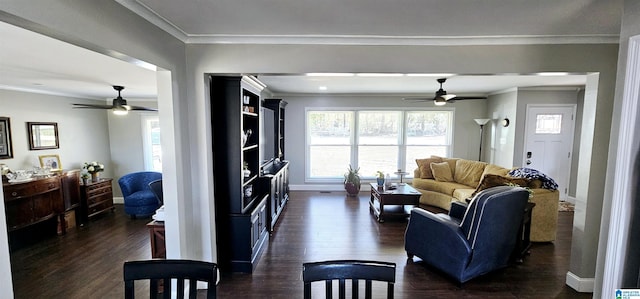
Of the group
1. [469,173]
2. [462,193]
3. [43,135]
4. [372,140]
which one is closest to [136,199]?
[43,135]

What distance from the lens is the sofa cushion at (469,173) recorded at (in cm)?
513

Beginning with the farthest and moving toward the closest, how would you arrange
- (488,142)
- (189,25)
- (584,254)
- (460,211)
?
(488,142), (460,211), (584,254), (189,25)

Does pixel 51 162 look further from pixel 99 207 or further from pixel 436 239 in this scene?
pixel 436 239

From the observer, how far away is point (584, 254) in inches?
103

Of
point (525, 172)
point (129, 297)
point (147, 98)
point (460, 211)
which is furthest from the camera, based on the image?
point (147, 98)

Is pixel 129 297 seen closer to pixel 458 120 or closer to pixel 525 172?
pixel 525 172

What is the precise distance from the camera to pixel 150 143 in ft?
18.8

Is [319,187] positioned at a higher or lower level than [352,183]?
lower

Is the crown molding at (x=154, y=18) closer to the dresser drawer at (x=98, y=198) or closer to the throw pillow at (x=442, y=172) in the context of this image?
the dresser drawer at (x=98, y=198)

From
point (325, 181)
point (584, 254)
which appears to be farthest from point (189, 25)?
point (325, 181)

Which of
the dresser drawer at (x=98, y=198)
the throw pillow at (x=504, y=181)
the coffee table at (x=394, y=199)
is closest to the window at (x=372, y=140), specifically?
the coffee table at (x=394, y=199)

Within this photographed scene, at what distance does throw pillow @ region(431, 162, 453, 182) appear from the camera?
5.45 metres

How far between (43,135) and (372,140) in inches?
243

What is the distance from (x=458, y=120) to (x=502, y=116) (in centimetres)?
89
